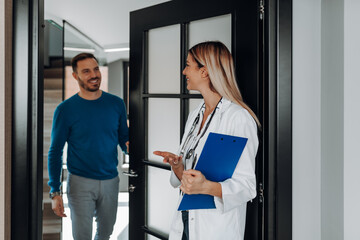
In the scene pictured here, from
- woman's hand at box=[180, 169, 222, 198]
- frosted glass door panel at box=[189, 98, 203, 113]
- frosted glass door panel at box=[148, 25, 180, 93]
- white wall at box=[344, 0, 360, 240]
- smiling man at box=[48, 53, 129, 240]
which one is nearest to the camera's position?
woman's hand at box=[180, 169, 222, 198]

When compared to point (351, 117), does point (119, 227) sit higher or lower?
lower

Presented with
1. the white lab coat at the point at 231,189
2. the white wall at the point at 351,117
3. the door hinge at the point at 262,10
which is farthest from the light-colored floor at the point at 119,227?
the door hinge at the point at 262,10

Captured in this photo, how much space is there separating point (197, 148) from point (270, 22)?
0.59 m

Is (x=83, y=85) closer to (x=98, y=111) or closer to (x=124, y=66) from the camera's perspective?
(x=98, y=111)

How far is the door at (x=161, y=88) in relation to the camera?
1729 mm

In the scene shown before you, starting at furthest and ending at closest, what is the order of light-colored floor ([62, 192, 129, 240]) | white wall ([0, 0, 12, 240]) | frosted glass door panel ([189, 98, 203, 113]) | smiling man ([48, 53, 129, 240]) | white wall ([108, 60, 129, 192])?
white wall ([108, 60, 129, 192]) → light-colored floor ([62, 192, 129, 240]) → smiling man ([48, 53, 129, 240]) → frosted glass door panel ([189, 98, 203, 113]) → white wall ([0, 0, 12, 240])

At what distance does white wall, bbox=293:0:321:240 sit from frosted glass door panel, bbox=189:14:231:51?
1.05 ft

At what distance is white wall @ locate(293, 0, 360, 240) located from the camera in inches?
56.1

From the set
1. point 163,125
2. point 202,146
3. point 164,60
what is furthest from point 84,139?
point 202,146

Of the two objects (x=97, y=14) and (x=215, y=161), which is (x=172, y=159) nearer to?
(x=215, y=161)

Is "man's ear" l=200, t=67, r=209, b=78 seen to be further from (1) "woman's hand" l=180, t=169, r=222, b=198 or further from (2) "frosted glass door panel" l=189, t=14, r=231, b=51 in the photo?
(1) "woman's hand" l=180, t=169, r=222, b=198

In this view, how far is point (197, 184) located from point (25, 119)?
64 cm

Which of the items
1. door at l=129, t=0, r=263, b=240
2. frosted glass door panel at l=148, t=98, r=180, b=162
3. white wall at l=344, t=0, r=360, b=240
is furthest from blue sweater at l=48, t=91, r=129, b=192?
white wall at l=344, t=0, r=360, b=240

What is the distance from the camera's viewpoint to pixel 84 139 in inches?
99.6
